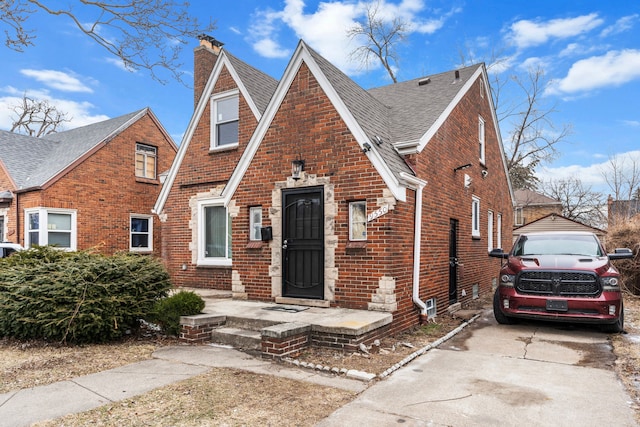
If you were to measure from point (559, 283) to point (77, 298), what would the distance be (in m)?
7.82

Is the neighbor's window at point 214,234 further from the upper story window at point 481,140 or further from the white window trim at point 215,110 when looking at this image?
the upper story window at point 481,140

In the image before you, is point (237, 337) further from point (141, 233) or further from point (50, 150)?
point (50, 150)

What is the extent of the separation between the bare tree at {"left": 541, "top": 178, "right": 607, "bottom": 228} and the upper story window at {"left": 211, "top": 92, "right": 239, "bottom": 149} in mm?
31196

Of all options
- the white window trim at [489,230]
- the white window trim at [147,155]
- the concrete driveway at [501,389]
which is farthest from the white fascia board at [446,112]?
the white window trim at [147,155]

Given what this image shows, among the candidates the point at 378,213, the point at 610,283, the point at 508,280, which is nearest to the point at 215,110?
the point at 378,213

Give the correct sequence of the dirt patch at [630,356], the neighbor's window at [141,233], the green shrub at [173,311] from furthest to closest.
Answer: the neighbor's window at [141,233] → the green shrub at [173,311] → the dirt patch at [630,356]

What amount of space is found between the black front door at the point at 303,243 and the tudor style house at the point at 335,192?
2 centimetres

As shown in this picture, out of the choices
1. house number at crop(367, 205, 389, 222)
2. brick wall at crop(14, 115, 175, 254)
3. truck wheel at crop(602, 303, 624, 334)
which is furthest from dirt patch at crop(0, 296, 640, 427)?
brick wall at crop(14, 115, 175, 254)

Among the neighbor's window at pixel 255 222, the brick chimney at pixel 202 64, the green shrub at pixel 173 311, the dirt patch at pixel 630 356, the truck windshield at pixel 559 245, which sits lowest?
the dirt patch at pixel 630 356

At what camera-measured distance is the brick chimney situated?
525 inches

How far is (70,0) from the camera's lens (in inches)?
253

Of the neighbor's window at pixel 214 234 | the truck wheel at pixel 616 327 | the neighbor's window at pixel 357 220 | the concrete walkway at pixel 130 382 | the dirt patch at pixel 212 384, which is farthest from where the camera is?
the neighbor's window at pixel 214 234

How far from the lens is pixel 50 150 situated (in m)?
17.9

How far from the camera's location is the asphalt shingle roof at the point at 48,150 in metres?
15.2
